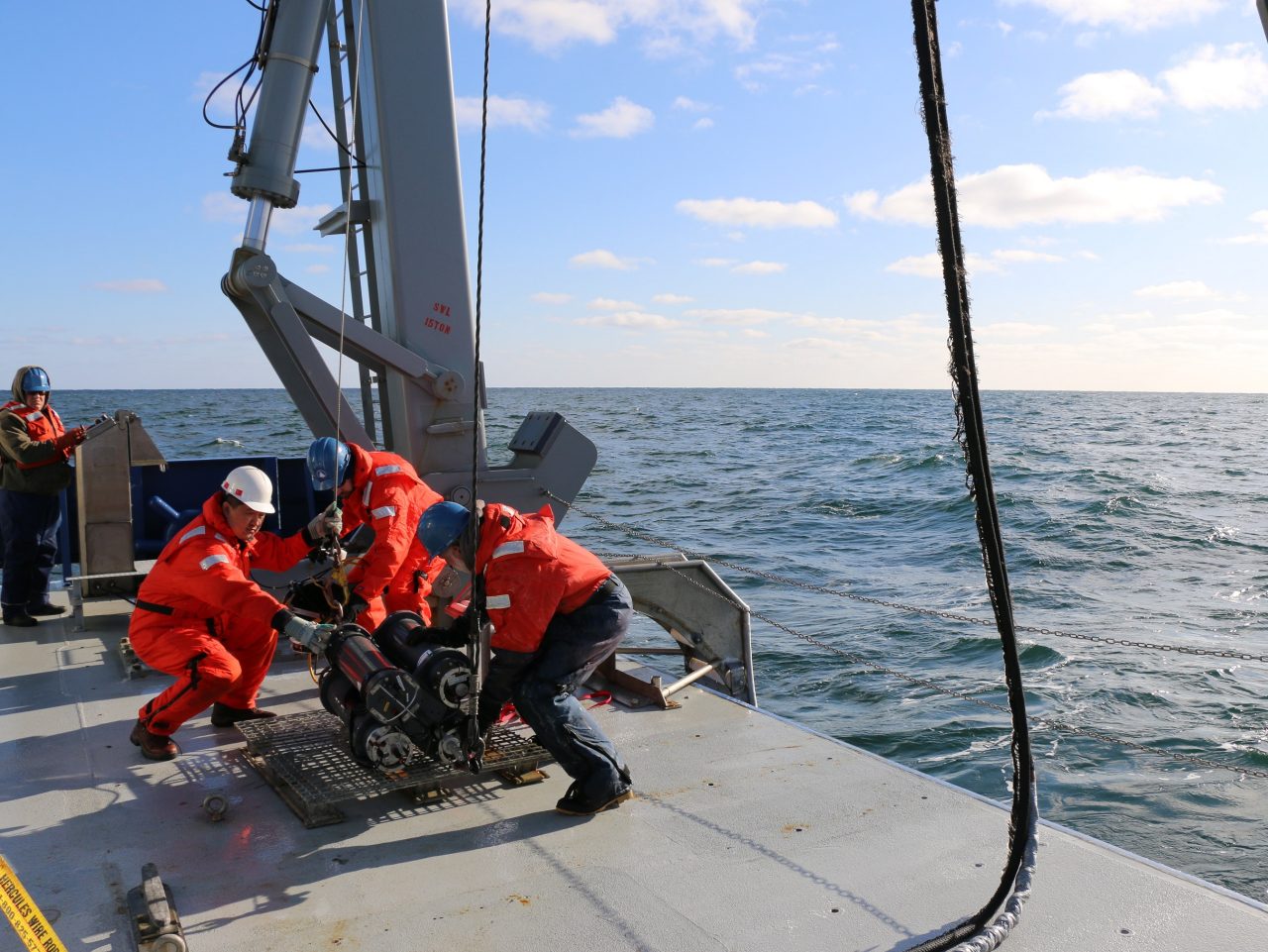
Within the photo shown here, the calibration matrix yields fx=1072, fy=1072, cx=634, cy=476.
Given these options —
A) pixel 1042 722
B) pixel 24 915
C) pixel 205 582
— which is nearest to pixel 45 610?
pixel 205 582

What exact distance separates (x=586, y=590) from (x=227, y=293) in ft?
13.1

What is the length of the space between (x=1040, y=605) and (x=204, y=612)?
35.0ft

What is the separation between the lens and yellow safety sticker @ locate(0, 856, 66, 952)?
2.64 metres

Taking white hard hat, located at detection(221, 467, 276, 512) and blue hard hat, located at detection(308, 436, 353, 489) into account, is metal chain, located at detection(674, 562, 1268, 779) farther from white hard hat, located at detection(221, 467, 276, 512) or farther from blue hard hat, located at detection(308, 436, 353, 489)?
white hard hat, located at detection(221, 467, 276, 512)

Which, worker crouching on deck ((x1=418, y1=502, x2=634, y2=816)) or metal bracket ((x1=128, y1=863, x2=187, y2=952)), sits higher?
worker crouching on deck ((x1=418, y1=502, x2=634, y2=816))

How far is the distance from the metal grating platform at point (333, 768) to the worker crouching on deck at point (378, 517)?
23.3 inches

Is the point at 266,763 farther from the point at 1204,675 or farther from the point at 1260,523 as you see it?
the point at 1260,523

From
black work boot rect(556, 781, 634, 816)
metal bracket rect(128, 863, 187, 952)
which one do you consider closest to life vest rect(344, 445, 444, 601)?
black work boot rect(556, 781, 634, 816)

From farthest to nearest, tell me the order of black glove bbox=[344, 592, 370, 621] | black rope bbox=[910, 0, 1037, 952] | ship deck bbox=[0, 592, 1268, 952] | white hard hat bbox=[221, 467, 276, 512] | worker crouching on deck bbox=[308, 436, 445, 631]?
worker crouching on deck bbox=[308, 436, 445, 631], black glove bbox=[344, 592, 370, 621], white hard hat bbox=[221, 467, 276, 512], ship deck bbox=[0, 592, 1268, 952], black rope bbox=[910, 0, 1037, 952]

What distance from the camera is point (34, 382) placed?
23.2 feet

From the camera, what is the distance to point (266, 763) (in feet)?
15.4

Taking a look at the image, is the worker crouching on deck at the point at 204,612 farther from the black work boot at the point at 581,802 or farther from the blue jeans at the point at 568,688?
the black work boot at the point at 581,802

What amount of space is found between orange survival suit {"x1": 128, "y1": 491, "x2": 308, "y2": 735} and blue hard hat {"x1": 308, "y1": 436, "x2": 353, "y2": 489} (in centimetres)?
61

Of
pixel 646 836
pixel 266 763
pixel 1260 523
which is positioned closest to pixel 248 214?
pixel 266 763
